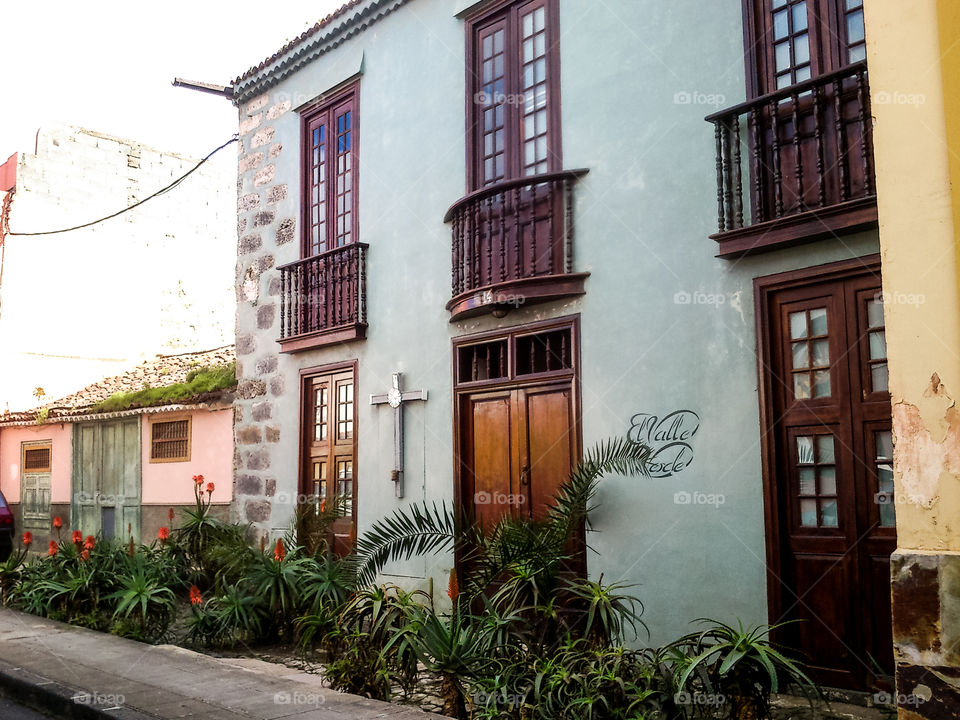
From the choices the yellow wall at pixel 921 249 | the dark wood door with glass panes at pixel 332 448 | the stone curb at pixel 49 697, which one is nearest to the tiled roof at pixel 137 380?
the dark wood door with glass panes at pixel 332 448

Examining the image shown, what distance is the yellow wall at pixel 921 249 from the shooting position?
163 inches

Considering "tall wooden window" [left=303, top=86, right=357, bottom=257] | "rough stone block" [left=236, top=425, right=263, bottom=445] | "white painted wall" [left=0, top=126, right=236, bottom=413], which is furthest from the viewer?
"white painted wall" [left=0, top=126, right=236, bottom=413]

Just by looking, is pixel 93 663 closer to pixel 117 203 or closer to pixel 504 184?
pixel 504 184

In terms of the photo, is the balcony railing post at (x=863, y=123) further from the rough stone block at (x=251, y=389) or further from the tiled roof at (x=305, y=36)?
the rough stone block at (x=251, y=389)

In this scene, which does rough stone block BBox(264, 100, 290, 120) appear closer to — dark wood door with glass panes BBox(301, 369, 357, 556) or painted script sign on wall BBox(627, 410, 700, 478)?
dark wood door with glass panes BBox(301, 369, 357, 556)

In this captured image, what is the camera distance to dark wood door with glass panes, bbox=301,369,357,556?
10.7m

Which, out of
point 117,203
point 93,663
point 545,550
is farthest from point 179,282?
point 545,550

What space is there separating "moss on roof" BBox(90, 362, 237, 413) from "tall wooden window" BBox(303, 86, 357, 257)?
8.87ft

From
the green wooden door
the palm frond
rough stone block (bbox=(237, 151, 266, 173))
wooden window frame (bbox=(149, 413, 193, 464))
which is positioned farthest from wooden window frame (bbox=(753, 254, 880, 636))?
the green wooden door

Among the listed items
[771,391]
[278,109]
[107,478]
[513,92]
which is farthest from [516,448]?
[107,478]

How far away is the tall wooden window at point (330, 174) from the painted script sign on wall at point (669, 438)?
193 inches

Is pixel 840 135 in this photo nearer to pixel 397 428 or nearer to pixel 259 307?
pixel 397 428

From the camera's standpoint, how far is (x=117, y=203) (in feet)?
68.3

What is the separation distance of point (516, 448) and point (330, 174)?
474 cm
